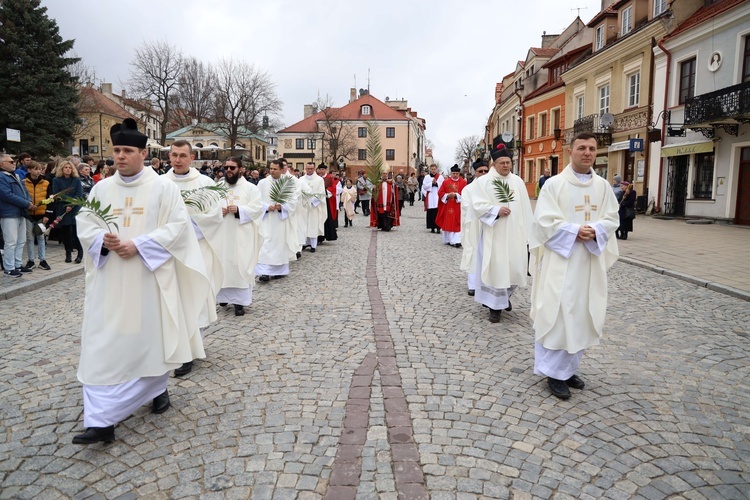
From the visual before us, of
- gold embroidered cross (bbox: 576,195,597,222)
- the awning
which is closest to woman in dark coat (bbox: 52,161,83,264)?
gold embroidered cross (bbox: 576,195,597,222)

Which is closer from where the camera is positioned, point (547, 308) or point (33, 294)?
point (547, 308)

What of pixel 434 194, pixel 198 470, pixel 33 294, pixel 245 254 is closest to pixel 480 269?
pixel 245 254

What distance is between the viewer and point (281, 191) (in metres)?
10.1

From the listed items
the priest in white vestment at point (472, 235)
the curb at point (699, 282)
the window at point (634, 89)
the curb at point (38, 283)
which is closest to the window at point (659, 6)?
the window at point (634, 89)

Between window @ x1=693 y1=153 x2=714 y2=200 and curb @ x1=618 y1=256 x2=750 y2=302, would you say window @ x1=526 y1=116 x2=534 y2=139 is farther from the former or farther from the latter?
curb @ x1=618 y1=256 x2=750 y2=302

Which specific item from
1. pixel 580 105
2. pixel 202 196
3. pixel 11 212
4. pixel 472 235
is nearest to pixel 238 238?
pixel 202 196

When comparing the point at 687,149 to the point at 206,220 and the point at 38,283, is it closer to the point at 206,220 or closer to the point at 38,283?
the point at 206,220

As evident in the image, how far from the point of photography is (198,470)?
3275mm

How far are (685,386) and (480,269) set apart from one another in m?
2.88

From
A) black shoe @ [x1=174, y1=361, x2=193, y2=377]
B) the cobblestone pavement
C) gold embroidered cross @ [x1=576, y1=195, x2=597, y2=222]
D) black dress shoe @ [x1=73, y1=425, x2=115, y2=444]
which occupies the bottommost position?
the cobblestone pavement

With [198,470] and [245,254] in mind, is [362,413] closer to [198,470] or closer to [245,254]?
[198,470]

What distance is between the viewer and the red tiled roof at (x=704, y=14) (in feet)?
64.6

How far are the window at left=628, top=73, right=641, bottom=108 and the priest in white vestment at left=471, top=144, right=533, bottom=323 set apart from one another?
22.1m

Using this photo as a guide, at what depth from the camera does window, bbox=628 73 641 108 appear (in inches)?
1015
